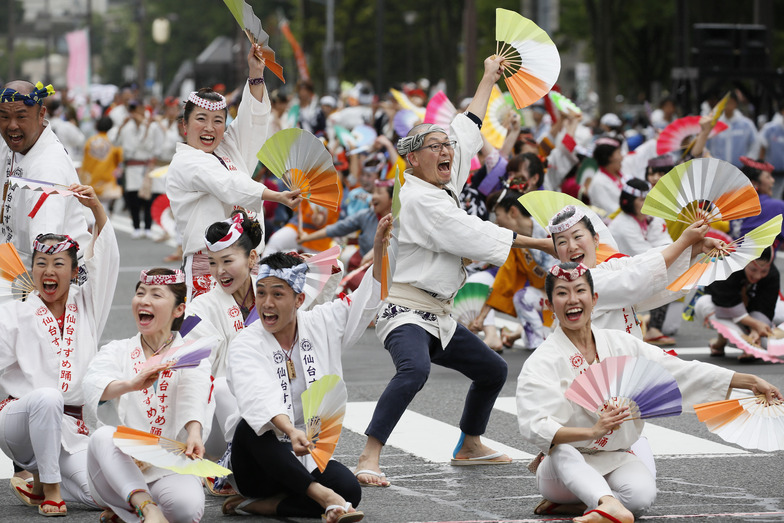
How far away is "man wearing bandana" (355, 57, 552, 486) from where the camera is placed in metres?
6.49

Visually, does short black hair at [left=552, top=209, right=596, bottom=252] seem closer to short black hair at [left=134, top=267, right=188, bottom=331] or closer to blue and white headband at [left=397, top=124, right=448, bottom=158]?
blue and white headband at [left=397, top=124, right=448, bottom=158]

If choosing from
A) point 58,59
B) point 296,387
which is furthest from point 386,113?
point 58,59

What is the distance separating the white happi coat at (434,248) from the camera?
662 centimetres

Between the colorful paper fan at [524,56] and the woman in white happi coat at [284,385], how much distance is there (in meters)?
1.63

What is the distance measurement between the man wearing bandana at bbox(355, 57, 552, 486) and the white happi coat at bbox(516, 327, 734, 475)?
0.89 metres

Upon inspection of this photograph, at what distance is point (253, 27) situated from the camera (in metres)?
7.34

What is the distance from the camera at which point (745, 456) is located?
710cm

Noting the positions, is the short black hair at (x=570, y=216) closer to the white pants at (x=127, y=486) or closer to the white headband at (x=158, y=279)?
the white headband at (x=158, y=279)

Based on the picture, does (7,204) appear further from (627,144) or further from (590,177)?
(627,144)

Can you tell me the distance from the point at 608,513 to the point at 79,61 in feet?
157

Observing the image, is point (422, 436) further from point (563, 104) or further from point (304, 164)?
point (563, 104)

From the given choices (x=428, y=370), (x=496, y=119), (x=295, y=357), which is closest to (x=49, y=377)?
(x=295, y=357)

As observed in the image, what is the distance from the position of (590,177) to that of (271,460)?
9.24 metres

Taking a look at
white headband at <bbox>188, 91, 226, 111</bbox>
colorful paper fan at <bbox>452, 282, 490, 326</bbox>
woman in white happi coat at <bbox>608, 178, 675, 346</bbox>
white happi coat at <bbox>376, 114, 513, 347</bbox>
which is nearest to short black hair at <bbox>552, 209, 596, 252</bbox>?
white happi coat at <bbox>376, 114, 513, 347</bbox>
